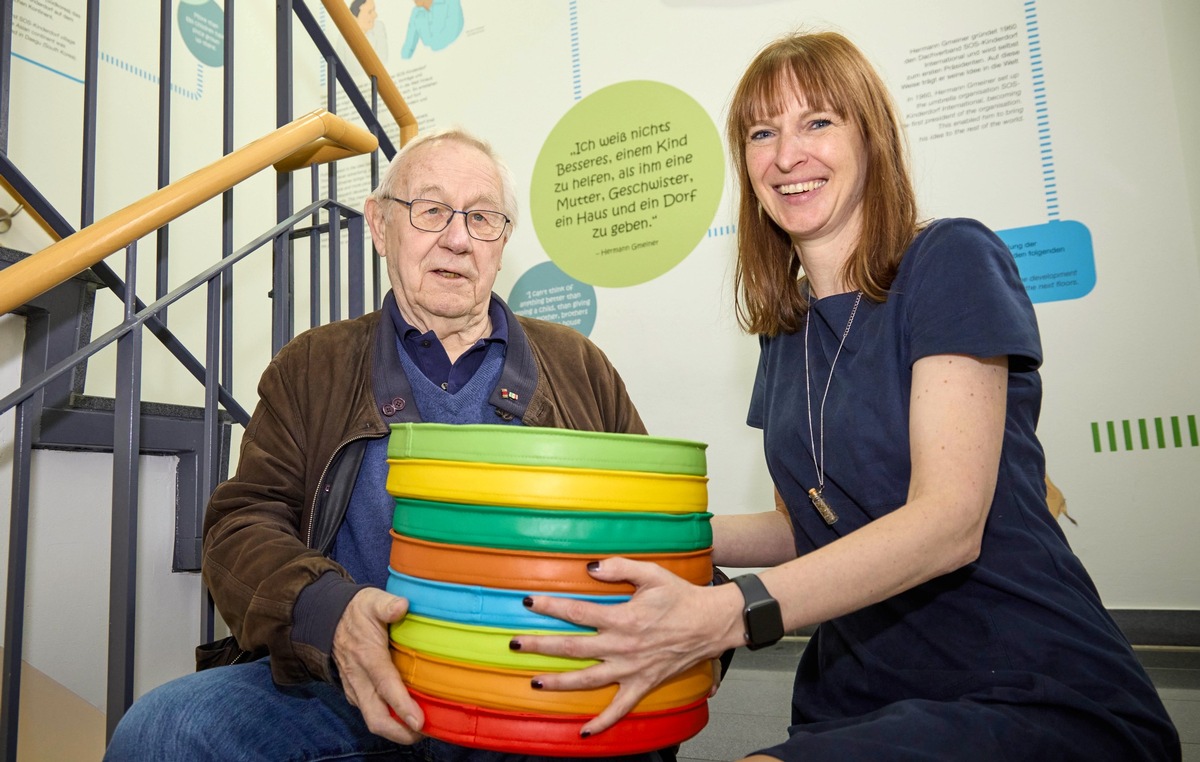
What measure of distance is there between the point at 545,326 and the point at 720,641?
0.89 m

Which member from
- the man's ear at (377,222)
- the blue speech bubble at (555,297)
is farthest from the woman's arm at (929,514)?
the blue speech bubble at (555,297)

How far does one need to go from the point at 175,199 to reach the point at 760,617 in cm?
154

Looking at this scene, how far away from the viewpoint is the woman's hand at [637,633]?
31.2 inches

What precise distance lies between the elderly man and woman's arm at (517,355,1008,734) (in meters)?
0.23

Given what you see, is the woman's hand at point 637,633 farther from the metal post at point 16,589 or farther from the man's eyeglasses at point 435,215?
the metal post at point 16,589

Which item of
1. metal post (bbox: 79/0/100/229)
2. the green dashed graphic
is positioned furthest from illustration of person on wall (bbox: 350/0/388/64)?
the green dashed graphic

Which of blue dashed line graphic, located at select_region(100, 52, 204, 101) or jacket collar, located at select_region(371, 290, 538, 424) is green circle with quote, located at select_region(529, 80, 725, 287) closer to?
blue dashed line graphic, located at select_region(100, 52, 204, 101)

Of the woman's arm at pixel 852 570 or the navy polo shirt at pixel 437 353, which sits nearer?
the woman's arm at pixel 852 570

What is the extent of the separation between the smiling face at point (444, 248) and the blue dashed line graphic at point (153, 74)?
2914mm

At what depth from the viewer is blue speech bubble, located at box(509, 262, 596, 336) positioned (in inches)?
146

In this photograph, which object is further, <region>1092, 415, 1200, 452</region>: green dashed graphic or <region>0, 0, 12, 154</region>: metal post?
<region>1092, 415, 1200, 452</region>: green dashed graphic

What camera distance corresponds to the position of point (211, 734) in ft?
3.56

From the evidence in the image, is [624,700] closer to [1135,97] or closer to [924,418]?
[924,418]

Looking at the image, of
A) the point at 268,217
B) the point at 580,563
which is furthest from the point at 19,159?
the point at 580,563
